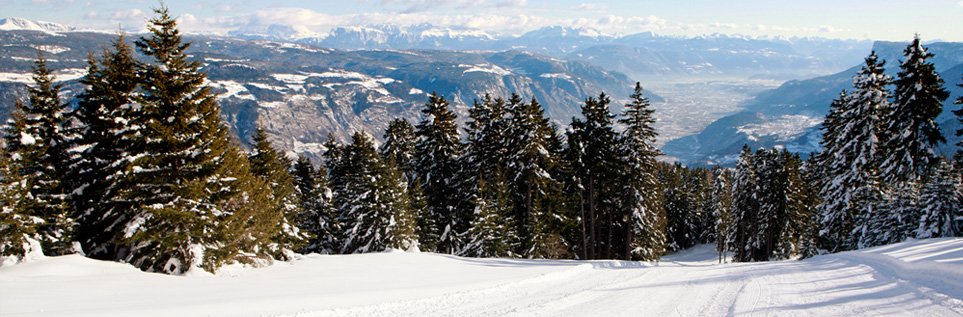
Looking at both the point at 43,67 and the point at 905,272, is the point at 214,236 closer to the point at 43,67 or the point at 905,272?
the point at 43,67

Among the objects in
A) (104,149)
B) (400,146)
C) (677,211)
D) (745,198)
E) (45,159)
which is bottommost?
(677,211)

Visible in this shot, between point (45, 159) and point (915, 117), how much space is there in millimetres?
43317

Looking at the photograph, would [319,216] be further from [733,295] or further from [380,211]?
[733,295]

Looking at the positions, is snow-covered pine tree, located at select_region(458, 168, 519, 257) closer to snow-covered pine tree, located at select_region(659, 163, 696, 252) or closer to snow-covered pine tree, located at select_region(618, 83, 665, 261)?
snow-covered pine tree, located at select_region(618, 83, 665, 261)

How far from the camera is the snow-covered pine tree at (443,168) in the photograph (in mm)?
33875

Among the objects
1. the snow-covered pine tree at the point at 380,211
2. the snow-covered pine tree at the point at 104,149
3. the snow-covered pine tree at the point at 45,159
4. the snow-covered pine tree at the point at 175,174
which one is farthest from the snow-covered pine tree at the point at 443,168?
the snow-covered pine tree at the point at 45,159

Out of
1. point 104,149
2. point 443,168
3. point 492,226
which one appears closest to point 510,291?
point 104,149

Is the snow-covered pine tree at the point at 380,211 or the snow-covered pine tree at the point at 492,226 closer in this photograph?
the snow-covered pine tree at the point at 492,226

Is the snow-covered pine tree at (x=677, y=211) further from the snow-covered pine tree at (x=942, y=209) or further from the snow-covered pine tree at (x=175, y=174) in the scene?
the snow-covered pine tree at (x=175, y=174)

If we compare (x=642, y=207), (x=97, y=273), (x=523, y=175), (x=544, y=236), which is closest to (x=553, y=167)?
(x=523, y=175)

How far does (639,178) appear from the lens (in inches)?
1236

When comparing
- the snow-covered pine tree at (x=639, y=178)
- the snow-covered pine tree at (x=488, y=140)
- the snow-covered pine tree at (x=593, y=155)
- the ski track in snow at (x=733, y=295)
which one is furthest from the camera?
the snow-covered pine tree at (x=488, y=140)

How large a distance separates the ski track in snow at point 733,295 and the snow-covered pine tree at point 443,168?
20617 mm

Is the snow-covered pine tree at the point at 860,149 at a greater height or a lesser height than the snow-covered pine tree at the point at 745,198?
greater
